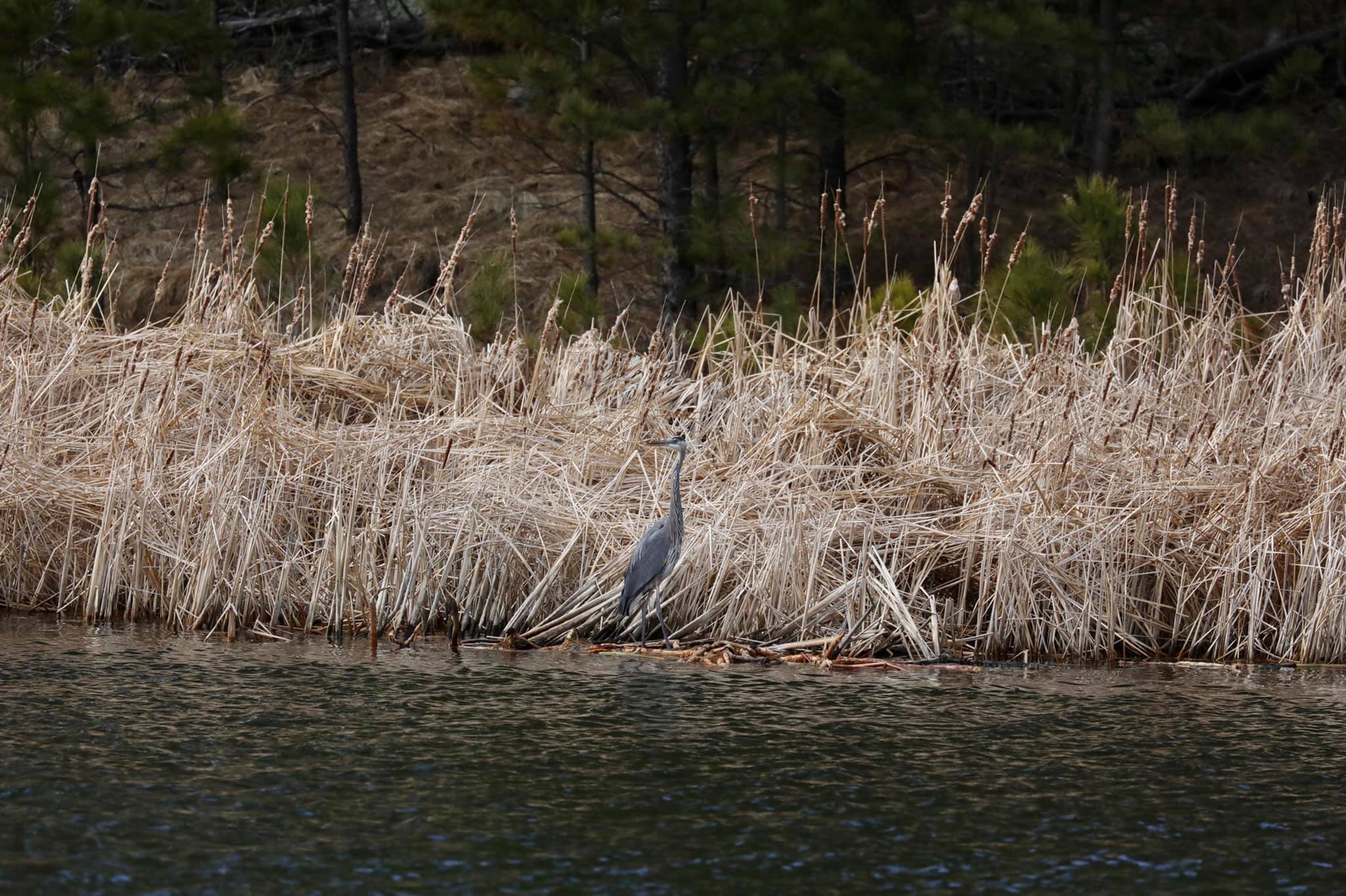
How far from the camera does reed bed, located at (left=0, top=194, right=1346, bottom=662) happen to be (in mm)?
6547

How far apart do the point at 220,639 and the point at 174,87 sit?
14949mm

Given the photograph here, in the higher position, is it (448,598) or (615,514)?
(615,514)

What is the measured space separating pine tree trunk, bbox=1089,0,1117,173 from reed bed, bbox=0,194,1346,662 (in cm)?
677

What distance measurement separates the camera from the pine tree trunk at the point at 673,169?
13047mm

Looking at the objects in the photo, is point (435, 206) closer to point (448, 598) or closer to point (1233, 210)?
point (1233, 210)

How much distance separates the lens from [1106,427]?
22.8 ft

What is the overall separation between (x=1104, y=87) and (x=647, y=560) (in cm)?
961

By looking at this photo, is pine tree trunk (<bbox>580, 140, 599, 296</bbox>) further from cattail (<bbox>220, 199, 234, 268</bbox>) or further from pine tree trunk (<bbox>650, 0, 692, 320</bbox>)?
cattail (<bbox>220, 199, 234, 268</bbox>)

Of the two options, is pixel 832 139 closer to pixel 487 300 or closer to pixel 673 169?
pixel 673 169

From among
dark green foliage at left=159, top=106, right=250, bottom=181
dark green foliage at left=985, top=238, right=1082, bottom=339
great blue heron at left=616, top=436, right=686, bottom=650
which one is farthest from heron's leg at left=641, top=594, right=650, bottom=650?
dark green foliage at left=159, top=106, right=250, bottom=181

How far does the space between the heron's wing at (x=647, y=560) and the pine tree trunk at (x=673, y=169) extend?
6.60m

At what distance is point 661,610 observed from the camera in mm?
6621

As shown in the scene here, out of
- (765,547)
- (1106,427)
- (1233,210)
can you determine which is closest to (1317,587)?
(1106,427)

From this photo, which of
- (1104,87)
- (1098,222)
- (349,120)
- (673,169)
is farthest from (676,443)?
(349,120)
